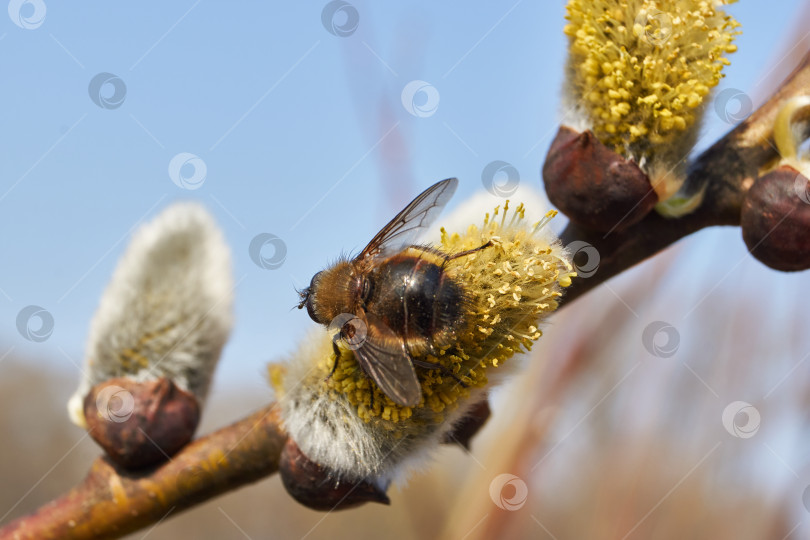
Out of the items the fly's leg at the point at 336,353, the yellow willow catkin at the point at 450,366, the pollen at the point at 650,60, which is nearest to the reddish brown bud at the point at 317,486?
the yellow willow catkin at the point at 450,366

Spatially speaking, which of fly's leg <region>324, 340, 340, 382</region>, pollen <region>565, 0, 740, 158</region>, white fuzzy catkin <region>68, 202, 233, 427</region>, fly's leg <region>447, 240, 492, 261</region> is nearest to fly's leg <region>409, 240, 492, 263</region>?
fly's leg <region>447, 240, 492, 261</region>

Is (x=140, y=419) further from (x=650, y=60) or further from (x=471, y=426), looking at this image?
(x=650, y=60)

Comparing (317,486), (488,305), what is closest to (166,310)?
(317,486)

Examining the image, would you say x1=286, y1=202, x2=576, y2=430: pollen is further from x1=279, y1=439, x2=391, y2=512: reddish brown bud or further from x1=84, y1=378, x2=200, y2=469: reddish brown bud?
x1=84, y1=378, x2=200, y2=469: reddish brown bud

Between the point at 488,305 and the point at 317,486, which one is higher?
the point at 488,305

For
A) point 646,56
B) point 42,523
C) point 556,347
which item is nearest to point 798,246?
point 646,56

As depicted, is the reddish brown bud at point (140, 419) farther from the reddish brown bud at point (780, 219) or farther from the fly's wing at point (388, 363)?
the reddish brown bud at point (780, 219)
